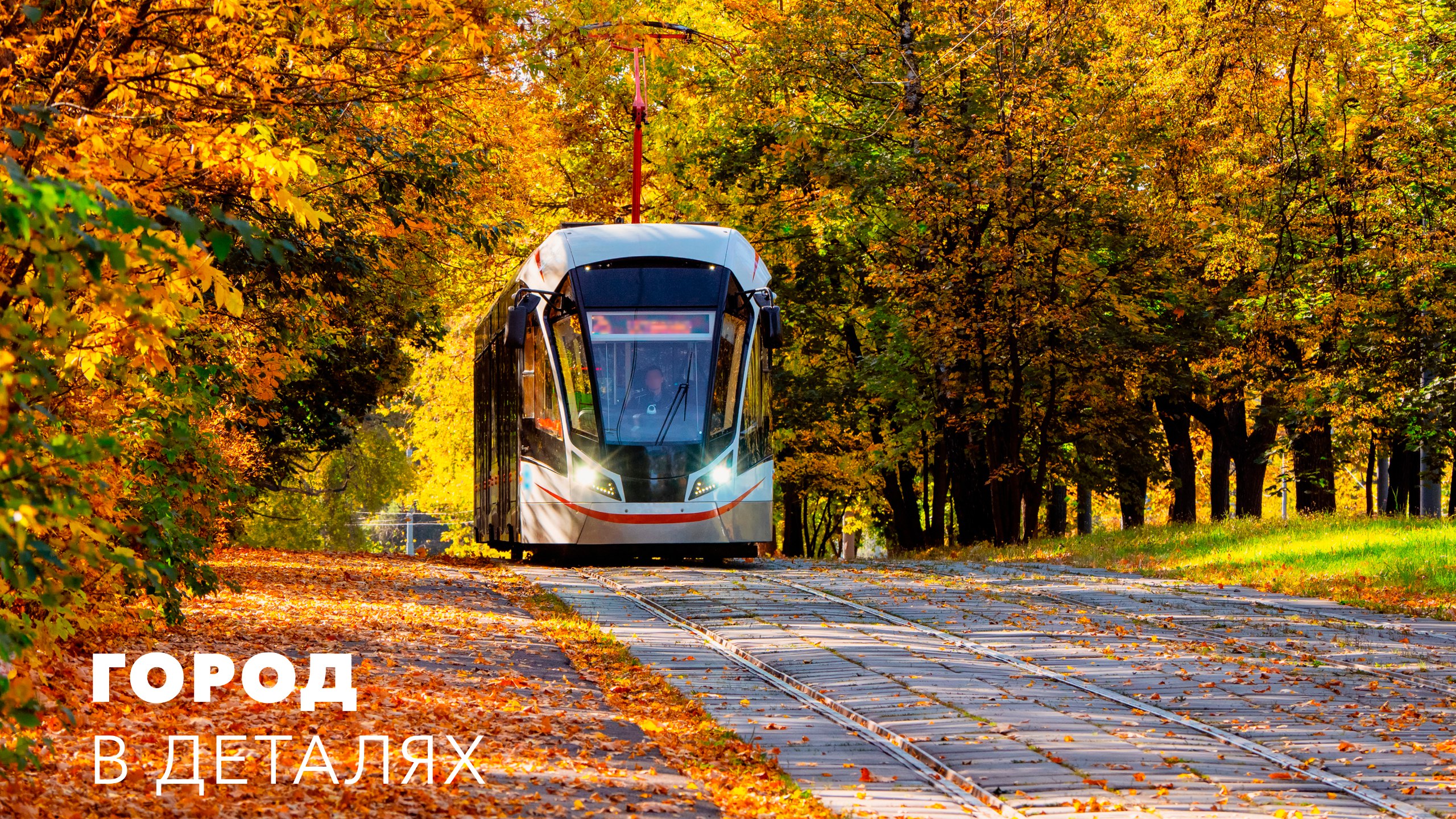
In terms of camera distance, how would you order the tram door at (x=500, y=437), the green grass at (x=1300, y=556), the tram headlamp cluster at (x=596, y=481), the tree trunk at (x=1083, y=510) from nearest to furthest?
the green grass at (x=1300, y=556) < the tram headlamp cluster at (x=596, y=481) < the tram door at (x=500, y=437) < the tree trunk at (x=1083, y=510)

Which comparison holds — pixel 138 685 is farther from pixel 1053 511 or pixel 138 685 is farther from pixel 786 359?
pixel 1053 511

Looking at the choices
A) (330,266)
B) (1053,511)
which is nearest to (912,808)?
(330,266)

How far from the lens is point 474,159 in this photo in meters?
13.3

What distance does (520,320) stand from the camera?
759 inches

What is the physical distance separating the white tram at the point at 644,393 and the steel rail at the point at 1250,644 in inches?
162

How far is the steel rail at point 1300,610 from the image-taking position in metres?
12.7

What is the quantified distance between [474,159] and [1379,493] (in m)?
38.4

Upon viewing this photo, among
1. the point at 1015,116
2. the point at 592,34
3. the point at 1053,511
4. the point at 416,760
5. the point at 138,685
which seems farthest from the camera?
the point at 1053,511

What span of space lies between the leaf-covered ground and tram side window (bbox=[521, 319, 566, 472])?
5.67 metres

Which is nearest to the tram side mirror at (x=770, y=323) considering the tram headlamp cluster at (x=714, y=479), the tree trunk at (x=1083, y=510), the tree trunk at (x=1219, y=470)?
the tram headlamp cluster at (x=714, y=479)

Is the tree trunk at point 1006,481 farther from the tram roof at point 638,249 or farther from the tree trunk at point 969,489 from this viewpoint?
the tram roof at point 638,249

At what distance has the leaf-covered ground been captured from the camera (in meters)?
6.40

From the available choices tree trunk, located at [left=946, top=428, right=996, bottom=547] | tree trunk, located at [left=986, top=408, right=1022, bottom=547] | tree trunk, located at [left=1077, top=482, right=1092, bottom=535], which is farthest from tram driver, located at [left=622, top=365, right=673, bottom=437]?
tree trunk, located at [left=1077, top=482, right=1092, bottom=535]

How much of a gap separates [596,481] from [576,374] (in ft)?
4.26
